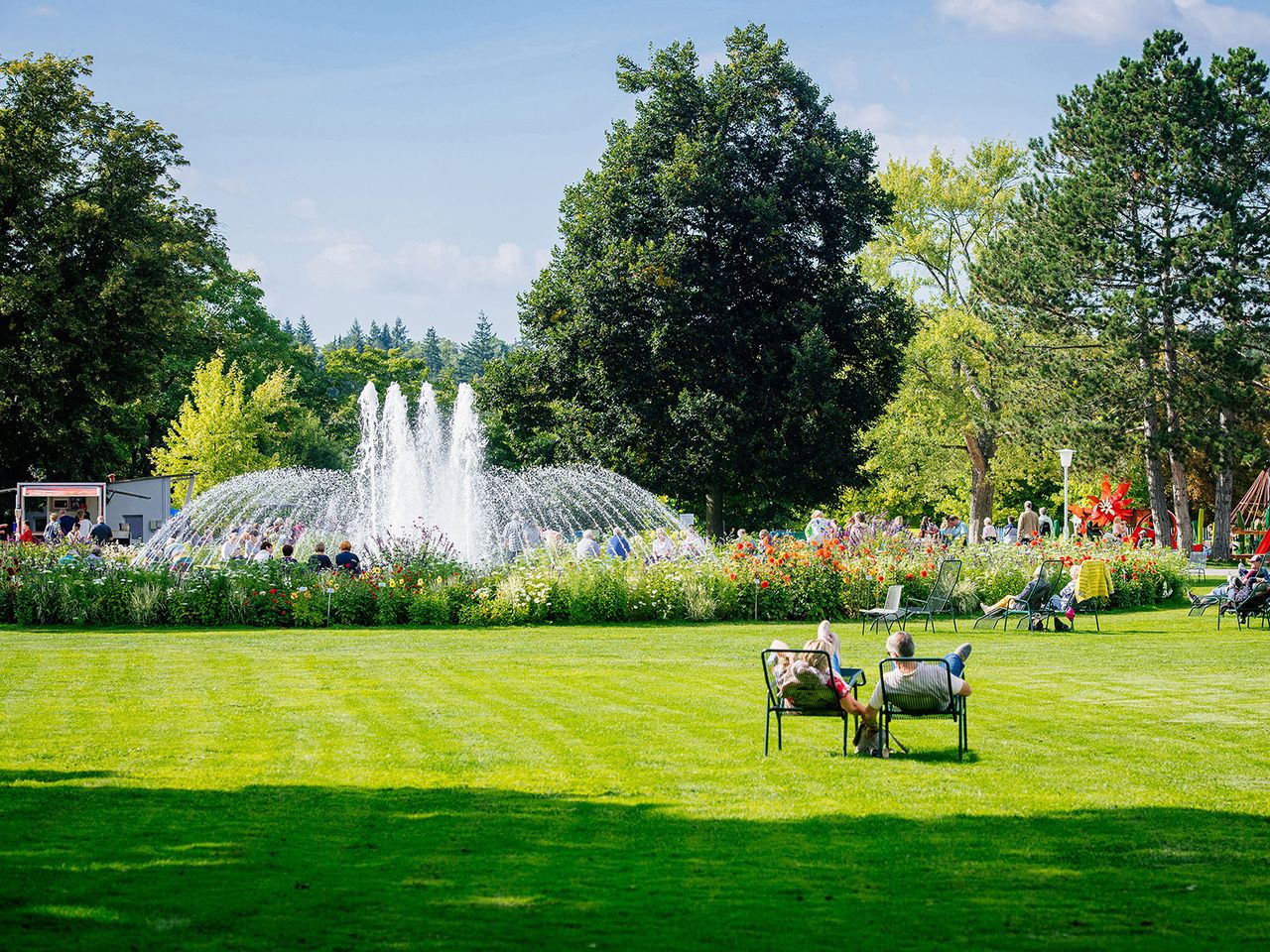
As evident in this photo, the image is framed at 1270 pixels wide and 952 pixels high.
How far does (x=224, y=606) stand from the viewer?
71.9 ft

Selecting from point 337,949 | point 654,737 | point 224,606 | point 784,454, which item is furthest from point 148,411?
point 337,949

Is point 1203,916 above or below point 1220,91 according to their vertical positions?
below

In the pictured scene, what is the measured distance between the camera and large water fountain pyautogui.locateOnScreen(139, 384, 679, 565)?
28.8 meters

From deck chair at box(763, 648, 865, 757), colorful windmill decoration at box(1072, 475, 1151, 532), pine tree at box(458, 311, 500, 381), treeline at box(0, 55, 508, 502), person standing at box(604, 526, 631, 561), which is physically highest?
pine tree at box(458, 311, 500, 381)

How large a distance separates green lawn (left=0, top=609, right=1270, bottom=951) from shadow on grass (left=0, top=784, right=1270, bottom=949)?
0.08 feet

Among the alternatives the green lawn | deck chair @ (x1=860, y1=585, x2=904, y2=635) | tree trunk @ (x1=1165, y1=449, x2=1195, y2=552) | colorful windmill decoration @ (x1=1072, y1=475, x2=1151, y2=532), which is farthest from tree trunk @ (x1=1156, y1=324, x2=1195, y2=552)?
the green lawn

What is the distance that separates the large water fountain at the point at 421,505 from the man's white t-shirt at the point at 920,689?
15.3m

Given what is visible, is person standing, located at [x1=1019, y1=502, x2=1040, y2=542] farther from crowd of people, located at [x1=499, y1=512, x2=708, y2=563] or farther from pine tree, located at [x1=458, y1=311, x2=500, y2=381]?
pine tree, located at [x1=458, y1=311, x2=500, y2=381]

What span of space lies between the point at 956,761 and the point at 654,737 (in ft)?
7.80

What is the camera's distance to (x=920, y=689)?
986 centimetres

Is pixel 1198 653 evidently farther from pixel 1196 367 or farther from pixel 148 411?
pixel 148 411

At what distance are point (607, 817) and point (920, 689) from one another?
9.86 ft

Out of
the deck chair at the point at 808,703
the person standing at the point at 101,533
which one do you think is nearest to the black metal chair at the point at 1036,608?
the deck chair at the point at 808,703

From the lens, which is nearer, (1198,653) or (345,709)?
(345,709)
